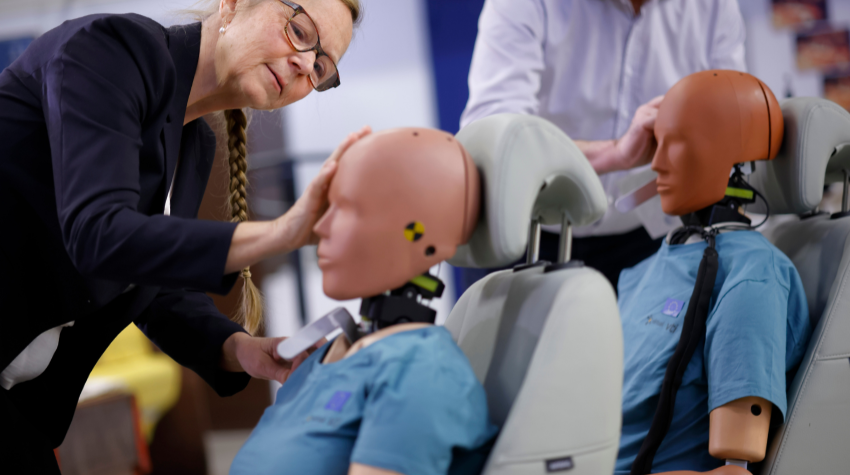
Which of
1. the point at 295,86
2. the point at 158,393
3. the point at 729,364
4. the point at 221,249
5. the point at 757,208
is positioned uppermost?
the point at 295,86

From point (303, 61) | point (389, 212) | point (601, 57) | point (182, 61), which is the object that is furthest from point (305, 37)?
point (601, 57)

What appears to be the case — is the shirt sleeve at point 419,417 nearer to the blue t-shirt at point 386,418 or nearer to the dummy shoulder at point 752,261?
the blue t-shirt at point 386,418

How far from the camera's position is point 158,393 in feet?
10.0

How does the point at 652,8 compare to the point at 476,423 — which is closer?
the point at 476,423

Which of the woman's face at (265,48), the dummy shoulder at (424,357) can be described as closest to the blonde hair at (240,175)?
the woman's face at (265,48)

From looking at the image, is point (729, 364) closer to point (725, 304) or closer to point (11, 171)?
point (725, 304)

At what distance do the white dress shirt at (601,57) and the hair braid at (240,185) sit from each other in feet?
2.35

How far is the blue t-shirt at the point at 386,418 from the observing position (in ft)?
2.55

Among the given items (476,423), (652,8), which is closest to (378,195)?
(476,423)

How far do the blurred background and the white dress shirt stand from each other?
4.14ft

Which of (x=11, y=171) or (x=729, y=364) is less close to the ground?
(x=11, y=171)

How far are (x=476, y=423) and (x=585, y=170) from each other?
1.33 feet

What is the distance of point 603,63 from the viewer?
189cm

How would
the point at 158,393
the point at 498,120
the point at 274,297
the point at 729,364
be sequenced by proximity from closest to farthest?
the point at 498,120, the point at 729,364, the point at 158,393, the point at 274,297
